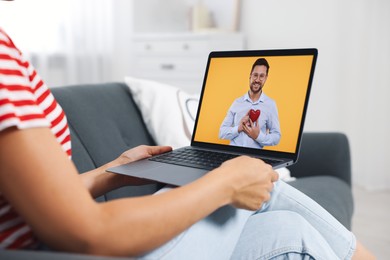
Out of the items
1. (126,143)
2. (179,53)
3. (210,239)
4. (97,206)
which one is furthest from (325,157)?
(179,53)

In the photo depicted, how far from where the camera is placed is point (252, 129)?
109 centimetres

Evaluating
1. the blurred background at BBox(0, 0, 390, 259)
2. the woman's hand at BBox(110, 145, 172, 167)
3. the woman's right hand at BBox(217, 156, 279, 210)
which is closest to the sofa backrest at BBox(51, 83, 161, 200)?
the woman's hand at BBox(110, 145, 172, 167)

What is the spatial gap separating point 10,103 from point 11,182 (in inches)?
3.7

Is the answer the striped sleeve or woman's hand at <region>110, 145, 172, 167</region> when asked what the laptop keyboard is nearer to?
woman's hand at <region>110, 145, 172, 167</region>

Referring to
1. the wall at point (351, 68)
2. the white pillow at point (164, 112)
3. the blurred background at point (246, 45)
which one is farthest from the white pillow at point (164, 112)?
the wall at point (351, 68)

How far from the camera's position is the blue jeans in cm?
77

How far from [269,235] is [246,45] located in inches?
99.6

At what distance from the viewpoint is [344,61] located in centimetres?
293

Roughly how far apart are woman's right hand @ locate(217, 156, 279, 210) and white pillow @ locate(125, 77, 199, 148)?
81 centimetres

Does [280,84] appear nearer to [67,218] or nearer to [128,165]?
[128,165]

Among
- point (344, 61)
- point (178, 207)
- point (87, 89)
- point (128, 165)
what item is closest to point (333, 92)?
point (344, 61)

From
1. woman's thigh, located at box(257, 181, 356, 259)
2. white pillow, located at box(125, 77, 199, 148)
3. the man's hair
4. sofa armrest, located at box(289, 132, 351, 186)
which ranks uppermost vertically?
the man's hair

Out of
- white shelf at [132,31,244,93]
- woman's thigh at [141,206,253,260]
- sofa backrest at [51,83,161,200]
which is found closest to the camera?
woman's thigh at [141,206,253,260]

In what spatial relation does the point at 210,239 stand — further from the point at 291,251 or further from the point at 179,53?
the point at 179,53
